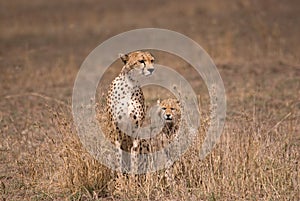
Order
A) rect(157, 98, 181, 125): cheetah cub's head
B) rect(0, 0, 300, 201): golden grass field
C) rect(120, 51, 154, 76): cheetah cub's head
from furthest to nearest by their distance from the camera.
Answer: rect(157, 98, 181, 125): cheetah cub's head → rect(120, 51, 154, 76): cheetah cub's head → rect(0, 0, 300, 201): golden grass field

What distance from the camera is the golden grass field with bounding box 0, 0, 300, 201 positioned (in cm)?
554

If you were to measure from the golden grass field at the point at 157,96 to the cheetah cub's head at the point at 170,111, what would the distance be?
0.49 metres

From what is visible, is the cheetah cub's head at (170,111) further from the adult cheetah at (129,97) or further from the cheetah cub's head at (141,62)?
the cheetah cub's head at (141,62)

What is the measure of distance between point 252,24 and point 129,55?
9712 mm

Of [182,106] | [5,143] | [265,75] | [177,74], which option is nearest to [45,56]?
[177,74]

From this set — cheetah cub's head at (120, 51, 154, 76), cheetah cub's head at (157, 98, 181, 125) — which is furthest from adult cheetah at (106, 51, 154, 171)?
cheetah cub's head at (157, 98, 181, 125)

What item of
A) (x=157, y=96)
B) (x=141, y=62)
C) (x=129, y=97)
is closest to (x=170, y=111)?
(x=129, y=97)

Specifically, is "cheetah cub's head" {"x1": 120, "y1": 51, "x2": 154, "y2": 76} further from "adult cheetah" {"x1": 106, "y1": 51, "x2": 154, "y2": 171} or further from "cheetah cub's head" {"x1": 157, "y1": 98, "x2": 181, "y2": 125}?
"cheetah cub's head" {"x1": 157, "y1": 98, "x2": 181, "y2": 125}

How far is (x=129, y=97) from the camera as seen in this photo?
6168 millimetres

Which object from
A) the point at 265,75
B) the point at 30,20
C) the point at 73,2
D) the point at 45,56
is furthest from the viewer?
the point at 73,2

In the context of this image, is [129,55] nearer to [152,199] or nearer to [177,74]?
[152,199]

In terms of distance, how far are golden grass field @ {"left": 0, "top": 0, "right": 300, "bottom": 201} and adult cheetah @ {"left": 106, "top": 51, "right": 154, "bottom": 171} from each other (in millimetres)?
273

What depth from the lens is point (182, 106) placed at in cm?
584

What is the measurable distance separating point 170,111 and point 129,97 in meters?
0.43
